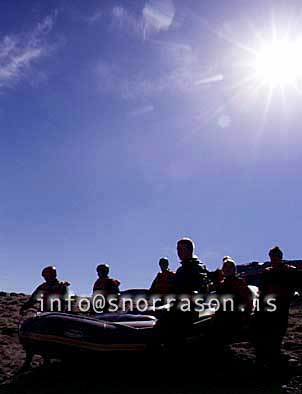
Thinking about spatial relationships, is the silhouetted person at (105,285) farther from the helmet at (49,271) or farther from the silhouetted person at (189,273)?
the silhouetted person at (189,273)

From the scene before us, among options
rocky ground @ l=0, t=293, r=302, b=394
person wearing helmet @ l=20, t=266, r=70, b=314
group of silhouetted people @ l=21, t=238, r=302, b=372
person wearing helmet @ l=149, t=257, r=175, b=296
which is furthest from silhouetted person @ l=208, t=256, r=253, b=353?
person wearing helmet @ l=20, t=266, r=70, b=314

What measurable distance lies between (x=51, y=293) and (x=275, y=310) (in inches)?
163

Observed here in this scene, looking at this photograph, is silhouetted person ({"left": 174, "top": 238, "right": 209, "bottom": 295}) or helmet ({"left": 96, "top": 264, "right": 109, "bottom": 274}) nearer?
silhouetted person ({"left": 174, "top": 238, "right": 209, "bottom": 295})

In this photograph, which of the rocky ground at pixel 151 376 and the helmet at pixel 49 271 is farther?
the helmet at pixel 49 271

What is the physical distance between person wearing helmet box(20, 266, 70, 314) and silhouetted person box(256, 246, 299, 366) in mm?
3707

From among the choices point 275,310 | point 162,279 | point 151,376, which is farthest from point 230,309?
point 162,279

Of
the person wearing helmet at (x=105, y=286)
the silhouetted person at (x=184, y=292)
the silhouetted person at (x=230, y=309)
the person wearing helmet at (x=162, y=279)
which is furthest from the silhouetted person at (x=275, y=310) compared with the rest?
the person wearing helmet at (x=105, y=286)

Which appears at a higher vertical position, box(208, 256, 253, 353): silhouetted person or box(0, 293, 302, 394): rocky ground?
box(208, 256, 253, 353): silhouetted person

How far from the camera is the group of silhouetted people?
7.57m

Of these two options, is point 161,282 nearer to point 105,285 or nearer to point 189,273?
point 105,285

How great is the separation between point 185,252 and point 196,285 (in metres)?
0.50

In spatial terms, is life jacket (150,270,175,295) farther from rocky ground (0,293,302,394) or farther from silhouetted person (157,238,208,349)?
silhouetted person (157,238,208,349)

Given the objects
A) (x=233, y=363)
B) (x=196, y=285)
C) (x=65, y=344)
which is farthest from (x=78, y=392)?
(x=233, y=363)

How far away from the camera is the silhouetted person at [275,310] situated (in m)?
7.99
